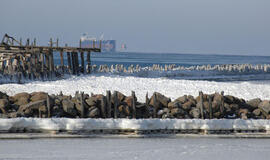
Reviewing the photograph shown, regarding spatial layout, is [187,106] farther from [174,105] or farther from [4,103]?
[4,103]

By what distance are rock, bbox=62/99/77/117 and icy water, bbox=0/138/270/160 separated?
7.82 feet

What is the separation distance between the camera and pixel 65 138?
11.5 meters

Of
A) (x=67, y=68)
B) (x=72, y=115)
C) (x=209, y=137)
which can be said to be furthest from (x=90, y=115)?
(x=67, y=68)

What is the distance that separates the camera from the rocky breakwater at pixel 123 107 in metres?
13.6

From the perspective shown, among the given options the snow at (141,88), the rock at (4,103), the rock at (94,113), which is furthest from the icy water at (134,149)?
the snow at (141,88)

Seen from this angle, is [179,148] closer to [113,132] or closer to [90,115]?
[113,132]

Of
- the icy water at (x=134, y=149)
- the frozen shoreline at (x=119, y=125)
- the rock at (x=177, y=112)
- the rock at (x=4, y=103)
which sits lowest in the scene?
the icy water at (x=134, y=149)

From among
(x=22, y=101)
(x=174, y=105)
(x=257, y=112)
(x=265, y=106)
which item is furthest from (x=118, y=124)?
(x=265, y=106)

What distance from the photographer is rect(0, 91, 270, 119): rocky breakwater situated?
13633 mm

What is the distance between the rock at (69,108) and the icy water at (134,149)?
2382 mm

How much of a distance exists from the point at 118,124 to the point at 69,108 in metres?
2.26

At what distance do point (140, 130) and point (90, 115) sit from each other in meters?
2.20

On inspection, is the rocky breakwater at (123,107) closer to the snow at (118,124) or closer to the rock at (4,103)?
the rock at (4,103)

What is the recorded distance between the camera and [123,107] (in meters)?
14.2
